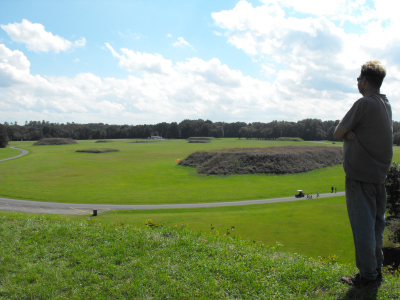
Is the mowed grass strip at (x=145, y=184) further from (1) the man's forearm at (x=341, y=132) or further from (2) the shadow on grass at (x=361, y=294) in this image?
(1) the man's forearm at (x=341, y=132)

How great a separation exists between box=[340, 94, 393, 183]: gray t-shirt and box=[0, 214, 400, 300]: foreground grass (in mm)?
→ 1989

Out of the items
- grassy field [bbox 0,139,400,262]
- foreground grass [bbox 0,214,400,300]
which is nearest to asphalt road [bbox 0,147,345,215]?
grassy field [bbox 0,139,400,262]

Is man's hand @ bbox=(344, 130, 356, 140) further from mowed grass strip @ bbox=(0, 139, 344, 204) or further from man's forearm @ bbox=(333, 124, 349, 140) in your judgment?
mowed grass strip @ bbox=(0, 139, 344, 204)

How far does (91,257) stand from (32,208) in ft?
88.3

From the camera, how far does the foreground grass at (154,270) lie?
478 cm

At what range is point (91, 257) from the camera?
6.06 meters

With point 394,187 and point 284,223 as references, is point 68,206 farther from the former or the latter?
point 394,187

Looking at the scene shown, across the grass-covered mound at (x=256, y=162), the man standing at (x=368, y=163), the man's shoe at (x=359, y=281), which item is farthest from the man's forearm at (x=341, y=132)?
the grass-covered mound at (x=256, y=162)

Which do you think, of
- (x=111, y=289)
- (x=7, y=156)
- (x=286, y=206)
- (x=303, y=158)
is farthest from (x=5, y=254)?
(x=7, y=156)

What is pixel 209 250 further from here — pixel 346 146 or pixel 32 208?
pixel 32 208

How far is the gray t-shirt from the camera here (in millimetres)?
4730

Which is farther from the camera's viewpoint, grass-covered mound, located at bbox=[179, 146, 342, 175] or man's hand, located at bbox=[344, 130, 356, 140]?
grass-covered mound, located at bbox=[179, 146, 342, 175]

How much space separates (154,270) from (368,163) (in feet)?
14.3

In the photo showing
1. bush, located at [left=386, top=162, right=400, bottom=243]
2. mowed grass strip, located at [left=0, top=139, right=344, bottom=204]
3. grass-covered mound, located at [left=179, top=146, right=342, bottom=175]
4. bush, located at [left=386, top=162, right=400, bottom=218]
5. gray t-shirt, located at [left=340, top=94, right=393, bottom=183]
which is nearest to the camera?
gray t-shirt, located at [left=340, top=94, right=393, bottom=183]
